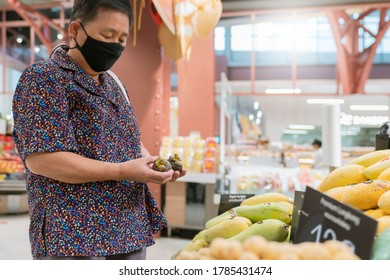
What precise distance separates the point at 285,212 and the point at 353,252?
657 mm

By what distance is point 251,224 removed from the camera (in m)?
1.41

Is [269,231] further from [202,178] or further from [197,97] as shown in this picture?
[197,97]

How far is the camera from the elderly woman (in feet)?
4.39

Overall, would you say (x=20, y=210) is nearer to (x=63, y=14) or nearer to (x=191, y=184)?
(x=191, y=184)

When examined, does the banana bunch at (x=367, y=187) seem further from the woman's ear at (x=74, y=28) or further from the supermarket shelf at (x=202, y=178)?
the supermarket shelf at (x=202, y=178)

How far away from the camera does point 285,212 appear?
142cm

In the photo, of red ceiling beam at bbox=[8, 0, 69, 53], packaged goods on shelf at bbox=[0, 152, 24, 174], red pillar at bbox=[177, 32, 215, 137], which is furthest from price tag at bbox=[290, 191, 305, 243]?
red ceiling beam at bbox=[8, 0, 69, 53]

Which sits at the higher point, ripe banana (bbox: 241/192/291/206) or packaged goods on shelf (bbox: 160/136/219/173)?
ripe banana (bbox: 241/192/291/206)

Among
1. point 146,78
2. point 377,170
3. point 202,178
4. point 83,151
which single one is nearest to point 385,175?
point 377,170

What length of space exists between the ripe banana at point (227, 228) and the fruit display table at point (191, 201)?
3.84 metres

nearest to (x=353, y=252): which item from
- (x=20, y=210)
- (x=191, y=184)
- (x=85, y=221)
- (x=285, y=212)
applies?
(x=285, y=212)

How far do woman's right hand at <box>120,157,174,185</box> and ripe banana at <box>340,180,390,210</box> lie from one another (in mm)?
549

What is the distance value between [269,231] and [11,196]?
6483 millimetres

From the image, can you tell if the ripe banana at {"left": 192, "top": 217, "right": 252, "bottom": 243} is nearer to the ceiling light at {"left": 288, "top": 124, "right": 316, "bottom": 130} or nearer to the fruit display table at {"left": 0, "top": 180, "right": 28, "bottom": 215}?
the fruit display table at {"left": 0, "top": 180, "right": 28, "bottom": 215}
